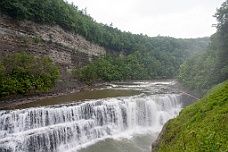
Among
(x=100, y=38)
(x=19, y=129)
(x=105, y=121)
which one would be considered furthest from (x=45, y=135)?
(x=100, y=38)

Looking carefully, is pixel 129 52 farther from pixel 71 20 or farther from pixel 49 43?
pixel 49 43

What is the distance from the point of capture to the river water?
9.70 meters

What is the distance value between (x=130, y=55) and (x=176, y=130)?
34.3 meters

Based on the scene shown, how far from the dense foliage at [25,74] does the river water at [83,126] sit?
2.15 m

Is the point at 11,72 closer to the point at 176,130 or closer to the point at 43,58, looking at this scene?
the point at 43,58

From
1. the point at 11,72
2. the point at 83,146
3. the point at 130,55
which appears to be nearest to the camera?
the point at 83,146

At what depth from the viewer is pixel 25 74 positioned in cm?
1495

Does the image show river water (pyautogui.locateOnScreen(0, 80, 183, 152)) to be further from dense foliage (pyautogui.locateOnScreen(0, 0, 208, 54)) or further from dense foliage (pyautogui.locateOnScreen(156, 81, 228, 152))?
dense foliage (pyautogui.locateOnScreen(0, 0, 208, 54))

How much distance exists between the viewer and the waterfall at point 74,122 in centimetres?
958

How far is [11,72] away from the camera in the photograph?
14.1 meters

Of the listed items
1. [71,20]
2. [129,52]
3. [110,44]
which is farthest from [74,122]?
[129,52]

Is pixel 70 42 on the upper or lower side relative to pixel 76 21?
lower

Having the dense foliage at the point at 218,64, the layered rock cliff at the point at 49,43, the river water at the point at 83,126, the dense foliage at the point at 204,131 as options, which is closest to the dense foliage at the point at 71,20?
the layered rock cliff at the point at 49,43

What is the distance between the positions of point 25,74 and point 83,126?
23.9 ft
